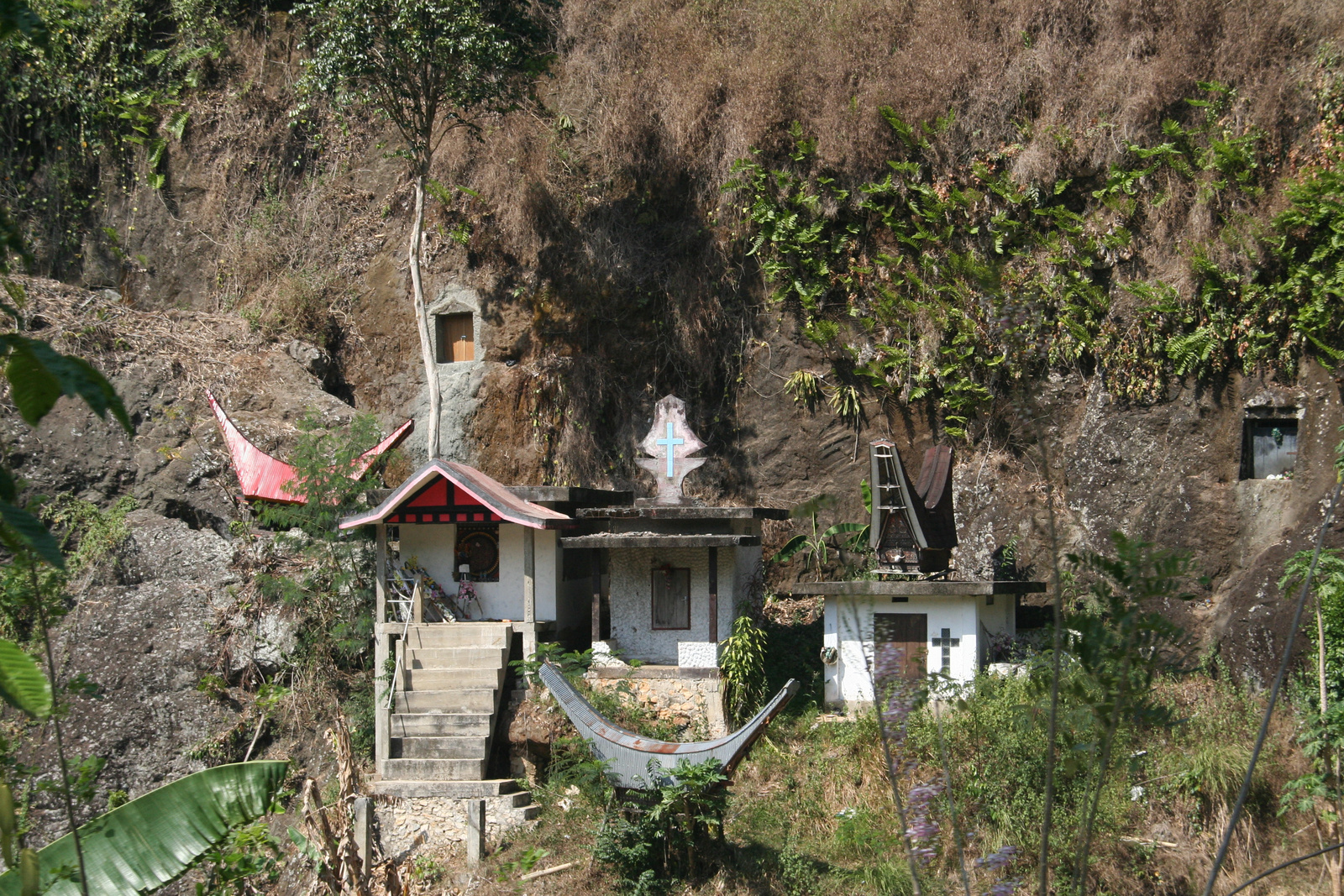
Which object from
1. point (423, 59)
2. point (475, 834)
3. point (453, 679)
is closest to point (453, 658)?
point (453, 679)

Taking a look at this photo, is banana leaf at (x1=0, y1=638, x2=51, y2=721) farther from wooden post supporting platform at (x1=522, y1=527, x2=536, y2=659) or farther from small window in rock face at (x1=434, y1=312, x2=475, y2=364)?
small window in rock face at (x1=434, y1=312, x2=475, y2=364)

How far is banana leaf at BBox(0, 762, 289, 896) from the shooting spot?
18.4ft

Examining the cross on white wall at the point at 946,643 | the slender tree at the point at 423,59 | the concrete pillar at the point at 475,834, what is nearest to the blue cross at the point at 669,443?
the cross on white wall at the point at 946,643

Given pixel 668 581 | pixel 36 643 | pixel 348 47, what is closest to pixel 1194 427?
pixel 668 581

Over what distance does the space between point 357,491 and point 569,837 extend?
620 cm

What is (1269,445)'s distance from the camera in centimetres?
1521

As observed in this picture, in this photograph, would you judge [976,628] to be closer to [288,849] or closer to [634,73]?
[288,849]

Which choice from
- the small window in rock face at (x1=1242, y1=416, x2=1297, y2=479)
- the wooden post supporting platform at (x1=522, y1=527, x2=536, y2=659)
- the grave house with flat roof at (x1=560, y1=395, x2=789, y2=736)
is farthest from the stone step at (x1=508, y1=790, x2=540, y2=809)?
the small window in rock face at (x1=1242, y1=416, x2=1297, y2=479)

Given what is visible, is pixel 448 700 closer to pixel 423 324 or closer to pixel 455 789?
pixel 455 789

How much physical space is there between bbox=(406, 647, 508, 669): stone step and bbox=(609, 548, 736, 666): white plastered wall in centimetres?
178

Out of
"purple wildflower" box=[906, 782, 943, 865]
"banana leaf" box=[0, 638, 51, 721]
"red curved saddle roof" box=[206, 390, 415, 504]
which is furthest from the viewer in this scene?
"red curved saddle roof" box=[206, 390, 415, 504]

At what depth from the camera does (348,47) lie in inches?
703

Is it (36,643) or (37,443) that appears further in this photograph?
(37,443)

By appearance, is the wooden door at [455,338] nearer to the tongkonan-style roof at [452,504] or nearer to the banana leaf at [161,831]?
the tongkonan-style roof at [452,504]
